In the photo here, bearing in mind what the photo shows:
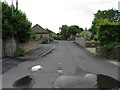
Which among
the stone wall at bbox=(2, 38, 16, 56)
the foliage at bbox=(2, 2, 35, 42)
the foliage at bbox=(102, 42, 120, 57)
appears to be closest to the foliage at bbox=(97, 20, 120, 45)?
the foliage at bbox=(102, 42, 120, 57)

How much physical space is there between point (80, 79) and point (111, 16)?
44702mm

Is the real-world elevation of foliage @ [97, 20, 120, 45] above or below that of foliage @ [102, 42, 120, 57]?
above

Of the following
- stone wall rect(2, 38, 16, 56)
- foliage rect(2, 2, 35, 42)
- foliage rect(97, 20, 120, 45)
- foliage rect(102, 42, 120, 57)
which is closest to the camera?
foliage rect(2, 2, 35, 42)

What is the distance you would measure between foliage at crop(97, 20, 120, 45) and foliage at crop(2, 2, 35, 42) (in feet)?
25.6

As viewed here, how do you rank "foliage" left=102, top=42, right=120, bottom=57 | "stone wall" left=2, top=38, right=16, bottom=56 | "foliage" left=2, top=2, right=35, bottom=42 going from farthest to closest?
"stone wall" left=2, top=38, right=16, bottom=56
"foliage" left=102, top=42, right=120, bottom=57
"foliage" left=2, top=2, right=35, bottom=42

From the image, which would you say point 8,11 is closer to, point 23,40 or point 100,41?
point 23,40

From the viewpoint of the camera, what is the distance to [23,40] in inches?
656

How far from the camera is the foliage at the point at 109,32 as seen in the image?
15.1m

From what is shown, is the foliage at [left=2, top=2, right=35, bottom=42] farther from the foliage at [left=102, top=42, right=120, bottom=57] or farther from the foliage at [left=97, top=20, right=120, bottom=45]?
the foliage at [left=102, top=42, right=120, bottom=57]

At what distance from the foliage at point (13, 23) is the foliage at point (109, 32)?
779 centimetres

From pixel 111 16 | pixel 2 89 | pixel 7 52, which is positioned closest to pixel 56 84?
pixel 2 89

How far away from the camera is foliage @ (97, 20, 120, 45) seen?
15.1 meters

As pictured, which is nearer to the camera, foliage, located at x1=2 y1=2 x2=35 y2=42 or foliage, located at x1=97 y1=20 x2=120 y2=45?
foliage, located at x1=2 y1=2 x2=35 y2=42

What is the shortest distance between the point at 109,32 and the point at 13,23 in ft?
31.5
